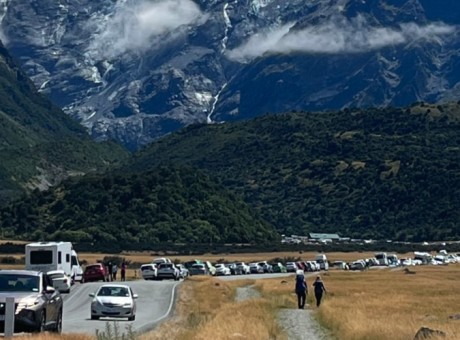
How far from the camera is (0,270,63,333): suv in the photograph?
27797mm

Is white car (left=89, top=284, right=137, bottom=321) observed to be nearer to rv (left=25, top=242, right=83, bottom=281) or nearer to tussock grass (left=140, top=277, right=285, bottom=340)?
tussock grass (left=140, top=277, right=285, bottom=340)

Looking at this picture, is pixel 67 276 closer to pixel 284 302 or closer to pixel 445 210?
pixel 284 302

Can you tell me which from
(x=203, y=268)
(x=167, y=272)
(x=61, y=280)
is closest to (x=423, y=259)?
(x=203, y=268)

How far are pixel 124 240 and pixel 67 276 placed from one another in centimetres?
7916

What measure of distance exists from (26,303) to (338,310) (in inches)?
858

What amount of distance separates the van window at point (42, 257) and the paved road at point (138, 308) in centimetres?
236

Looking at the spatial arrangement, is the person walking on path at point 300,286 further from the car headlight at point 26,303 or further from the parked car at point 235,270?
the parked car at point 235,270

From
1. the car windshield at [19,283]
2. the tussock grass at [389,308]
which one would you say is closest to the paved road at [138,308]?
the car windshield at [19,283]

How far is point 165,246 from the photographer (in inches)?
5595

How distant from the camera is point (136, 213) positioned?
15212 centimetres

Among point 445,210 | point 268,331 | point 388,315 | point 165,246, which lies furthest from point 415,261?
point 268,331

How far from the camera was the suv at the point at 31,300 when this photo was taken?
91.2ft

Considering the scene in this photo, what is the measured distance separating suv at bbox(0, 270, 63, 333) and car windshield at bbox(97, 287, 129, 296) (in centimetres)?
1349

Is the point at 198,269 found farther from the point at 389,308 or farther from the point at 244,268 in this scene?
the point at 389,308
